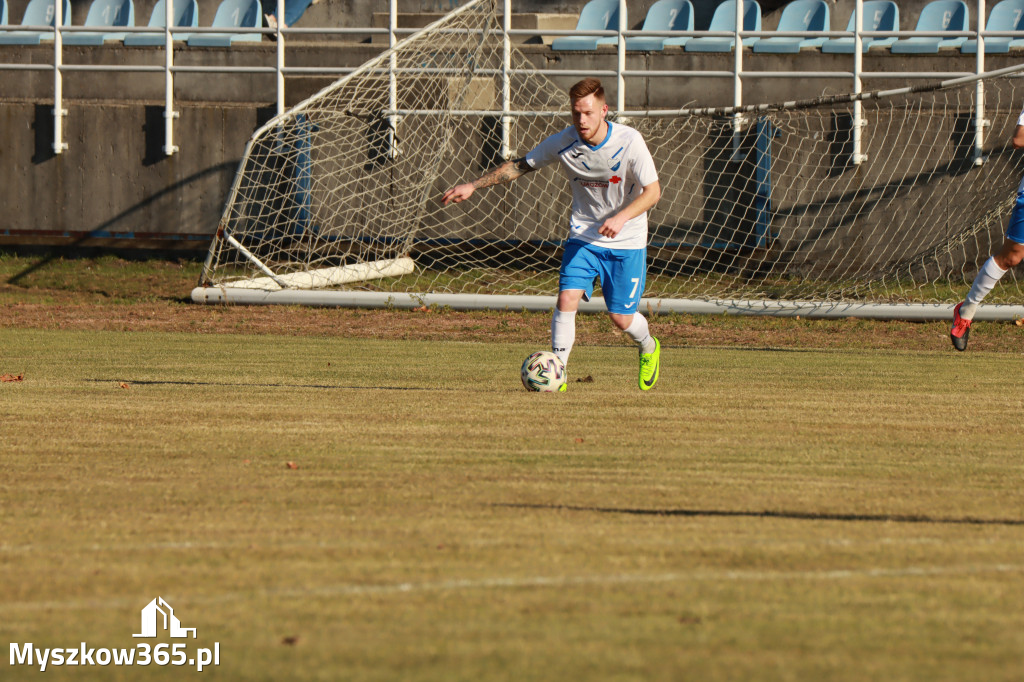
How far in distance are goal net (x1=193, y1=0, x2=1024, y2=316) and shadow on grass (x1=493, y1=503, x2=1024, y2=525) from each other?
10326 mm

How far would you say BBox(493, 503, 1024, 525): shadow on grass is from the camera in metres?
4.09

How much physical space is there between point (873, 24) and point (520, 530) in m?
17.0

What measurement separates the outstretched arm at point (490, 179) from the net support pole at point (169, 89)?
37.1ft

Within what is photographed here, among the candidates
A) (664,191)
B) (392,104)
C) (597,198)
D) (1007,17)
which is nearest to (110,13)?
(392,104)

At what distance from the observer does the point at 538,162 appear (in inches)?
285

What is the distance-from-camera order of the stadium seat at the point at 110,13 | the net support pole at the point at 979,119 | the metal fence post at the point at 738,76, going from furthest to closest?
the stadium seat at the point at 110,13 → the metal fence post at the point at 738,76 → the net support pole at the point at 979,119

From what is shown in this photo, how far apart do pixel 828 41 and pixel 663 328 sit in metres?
7.55

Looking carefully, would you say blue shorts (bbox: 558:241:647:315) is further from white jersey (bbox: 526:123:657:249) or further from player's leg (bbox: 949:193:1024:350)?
player's leg (bbox: 949:193:1024:350)

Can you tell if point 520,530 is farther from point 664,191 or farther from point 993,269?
point 664,191

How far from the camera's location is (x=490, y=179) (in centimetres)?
721

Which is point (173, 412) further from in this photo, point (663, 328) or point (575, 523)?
point (663, 328)

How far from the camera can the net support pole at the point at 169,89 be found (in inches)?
664

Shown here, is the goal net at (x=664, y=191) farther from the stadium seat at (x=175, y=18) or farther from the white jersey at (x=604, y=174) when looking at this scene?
the white jersey at (x=604, y=174)

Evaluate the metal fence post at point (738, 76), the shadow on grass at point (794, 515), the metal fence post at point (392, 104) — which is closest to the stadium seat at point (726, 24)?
the metal fence post at point (738, 76)
